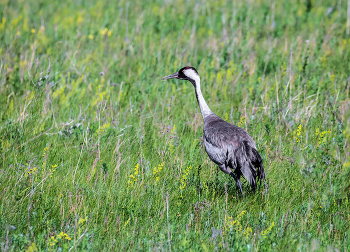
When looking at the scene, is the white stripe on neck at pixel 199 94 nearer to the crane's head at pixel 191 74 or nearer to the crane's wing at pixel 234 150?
the crane's head at pixel 191 74

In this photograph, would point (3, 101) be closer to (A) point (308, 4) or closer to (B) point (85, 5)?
(B) point (85, 5)

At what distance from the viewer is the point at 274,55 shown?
293 inches

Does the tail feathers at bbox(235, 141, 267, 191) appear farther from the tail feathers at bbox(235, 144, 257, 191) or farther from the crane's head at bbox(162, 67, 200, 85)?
the crane's head at bbox(162, 67, 200, 85)

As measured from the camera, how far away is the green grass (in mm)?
3561

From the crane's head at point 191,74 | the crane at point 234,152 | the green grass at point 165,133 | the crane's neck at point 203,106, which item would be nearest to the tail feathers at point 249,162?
the crane at point 234,152

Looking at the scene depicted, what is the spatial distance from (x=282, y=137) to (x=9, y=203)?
3.17 meters

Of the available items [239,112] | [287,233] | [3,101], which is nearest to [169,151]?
[239,112]

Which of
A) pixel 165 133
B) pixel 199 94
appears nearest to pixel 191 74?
pixel 199 94

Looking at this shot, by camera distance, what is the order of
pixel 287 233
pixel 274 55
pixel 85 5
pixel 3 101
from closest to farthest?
pixel 287 233, pixel 3 101, pixel 274 55, pixel 85 5

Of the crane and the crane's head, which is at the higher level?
the crane's head

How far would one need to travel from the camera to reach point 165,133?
512 centimetres

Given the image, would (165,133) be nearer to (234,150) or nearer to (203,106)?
(203,106)

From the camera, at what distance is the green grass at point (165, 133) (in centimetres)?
356

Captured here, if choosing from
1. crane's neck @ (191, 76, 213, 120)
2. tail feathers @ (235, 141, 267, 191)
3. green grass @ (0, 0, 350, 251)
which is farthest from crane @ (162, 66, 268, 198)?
crane's neck @ (191, 76, 213, 120)
